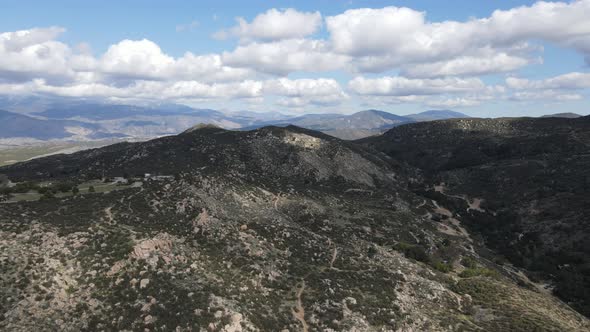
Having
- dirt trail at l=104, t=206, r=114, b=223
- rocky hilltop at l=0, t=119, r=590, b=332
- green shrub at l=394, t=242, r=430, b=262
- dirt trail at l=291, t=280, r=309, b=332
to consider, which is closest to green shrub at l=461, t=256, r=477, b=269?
rocky hilltop at l=0, t=119, r=590, b=332

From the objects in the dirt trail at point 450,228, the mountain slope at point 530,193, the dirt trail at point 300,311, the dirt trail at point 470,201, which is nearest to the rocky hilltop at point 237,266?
the dirt trail at point 300,311

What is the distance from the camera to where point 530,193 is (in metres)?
120

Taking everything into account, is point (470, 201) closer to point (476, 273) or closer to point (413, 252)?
point (413, 252)

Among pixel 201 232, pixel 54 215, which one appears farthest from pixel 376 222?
pixel 54 215

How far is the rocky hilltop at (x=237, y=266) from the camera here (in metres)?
44.1

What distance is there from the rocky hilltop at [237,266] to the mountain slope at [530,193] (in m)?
5.35

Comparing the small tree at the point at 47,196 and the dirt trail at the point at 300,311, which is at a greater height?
the small tree at the point at 47,196

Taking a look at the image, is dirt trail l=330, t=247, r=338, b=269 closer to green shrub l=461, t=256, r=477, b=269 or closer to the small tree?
green shrub l=461, t=256, r=477, b=269

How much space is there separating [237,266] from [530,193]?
105 m

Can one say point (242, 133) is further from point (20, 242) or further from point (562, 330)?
point (562, 330)

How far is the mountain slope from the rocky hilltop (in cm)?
535

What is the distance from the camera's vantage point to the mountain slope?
84250 mm

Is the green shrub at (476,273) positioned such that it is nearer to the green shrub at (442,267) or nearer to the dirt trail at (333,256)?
the green shrub at (442,267)

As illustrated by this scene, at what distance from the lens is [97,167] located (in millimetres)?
131625
